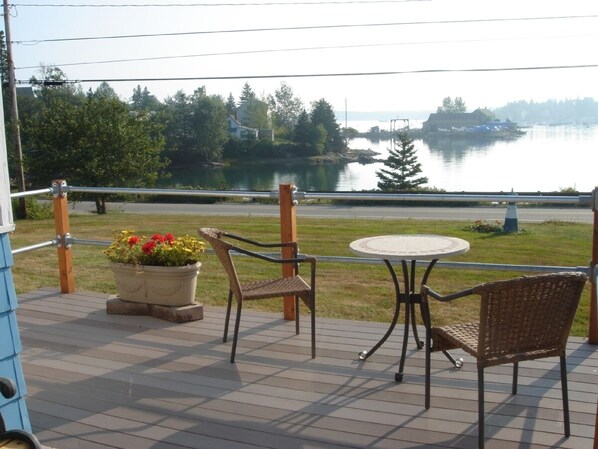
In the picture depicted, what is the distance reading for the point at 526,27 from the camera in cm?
2558

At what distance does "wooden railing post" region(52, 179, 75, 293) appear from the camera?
206 inches

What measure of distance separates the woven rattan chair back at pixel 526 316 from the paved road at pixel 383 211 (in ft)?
58.6

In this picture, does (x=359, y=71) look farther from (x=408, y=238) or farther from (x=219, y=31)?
(x=408, y=238)

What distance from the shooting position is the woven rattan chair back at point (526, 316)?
8.33 ft

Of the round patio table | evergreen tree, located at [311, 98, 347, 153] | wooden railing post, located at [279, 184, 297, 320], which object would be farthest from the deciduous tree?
evergreen tree, located at [311, 98, 347, 153]

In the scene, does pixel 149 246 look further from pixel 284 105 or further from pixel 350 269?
pixel 284 105

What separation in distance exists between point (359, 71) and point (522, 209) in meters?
7.96

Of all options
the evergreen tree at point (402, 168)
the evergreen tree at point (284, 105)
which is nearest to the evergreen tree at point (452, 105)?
the evergreen tree at point (284, 105)

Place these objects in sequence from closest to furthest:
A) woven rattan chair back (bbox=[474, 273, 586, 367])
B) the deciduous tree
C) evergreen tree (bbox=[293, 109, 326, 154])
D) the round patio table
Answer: woven rattan chair back (bbox=[474, 273, 586, 367]), the round patio table, the deciduous tree, evergreen tree (bbox=[293, 109, 326, 154])

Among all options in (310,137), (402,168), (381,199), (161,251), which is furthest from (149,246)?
(310,137)

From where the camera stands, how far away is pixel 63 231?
5.32 metres

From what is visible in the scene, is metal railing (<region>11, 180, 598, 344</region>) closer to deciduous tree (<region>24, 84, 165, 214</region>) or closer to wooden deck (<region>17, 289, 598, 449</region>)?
wooden deck (<region>17, 289, 598, 449</region>)

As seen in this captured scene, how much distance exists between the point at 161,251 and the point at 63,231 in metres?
1.13

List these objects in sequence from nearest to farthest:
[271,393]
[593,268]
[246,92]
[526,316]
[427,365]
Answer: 1. [526,316]
2. [427,365]
3. [271,393]
4. [593,268]
5. [246,92]
